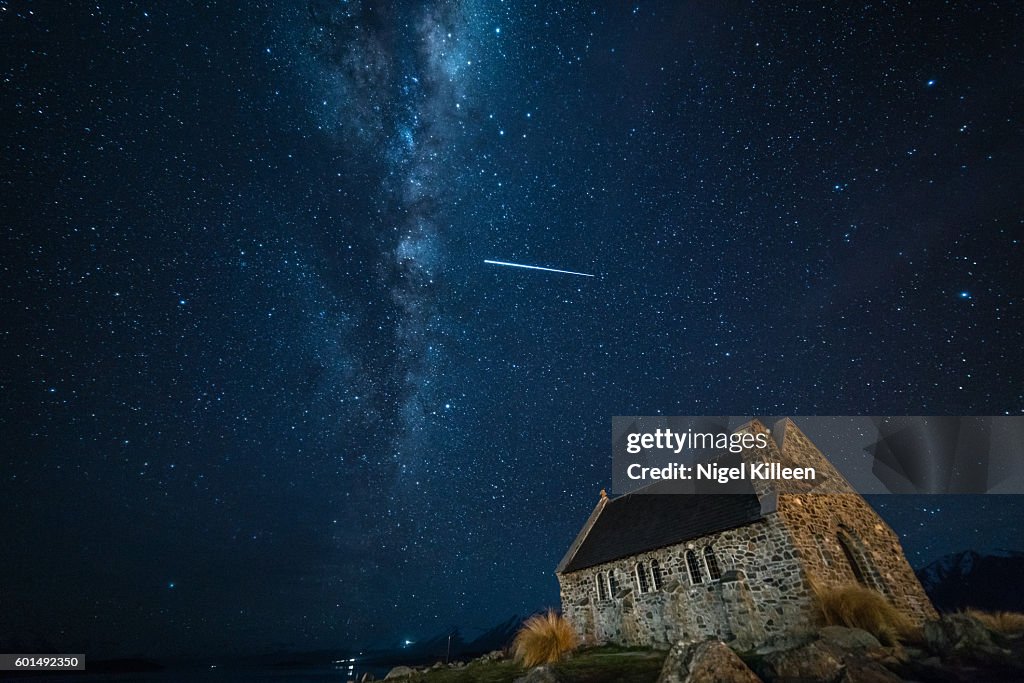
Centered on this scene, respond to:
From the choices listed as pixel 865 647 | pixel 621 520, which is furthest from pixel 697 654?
pixel 621 520

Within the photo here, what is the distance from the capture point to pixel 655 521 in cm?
2247

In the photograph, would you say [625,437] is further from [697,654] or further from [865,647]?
[697,654]

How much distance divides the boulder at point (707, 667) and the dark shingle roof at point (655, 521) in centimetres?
973

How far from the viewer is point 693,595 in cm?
1780

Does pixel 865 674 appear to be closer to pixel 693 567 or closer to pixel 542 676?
pixel 542 676

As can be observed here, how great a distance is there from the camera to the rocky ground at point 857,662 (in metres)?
8.10

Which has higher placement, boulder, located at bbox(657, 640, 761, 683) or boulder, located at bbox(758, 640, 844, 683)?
boulder, located at bbox(657, 640, 761, 683)

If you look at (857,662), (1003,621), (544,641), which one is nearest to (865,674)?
(857,662)

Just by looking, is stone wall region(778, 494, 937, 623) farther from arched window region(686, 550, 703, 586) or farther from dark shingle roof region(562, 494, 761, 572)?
arched window region(686, 550, 703, 586)

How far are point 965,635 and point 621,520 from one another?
1744 centimetres

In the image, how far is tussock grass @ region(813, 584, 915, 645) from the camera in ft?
38.1

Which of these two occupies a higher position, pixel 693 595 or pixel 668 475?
pixel 668 475

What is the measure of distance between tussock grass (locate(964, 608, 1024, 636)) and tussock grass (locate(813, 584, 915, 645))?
1.68 meters

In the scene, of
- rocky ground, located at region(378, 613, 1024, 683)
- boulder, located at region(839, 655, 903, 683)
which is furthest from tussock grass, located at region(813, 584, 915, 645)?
boulder, located at region(839, 655, 903, 683)
